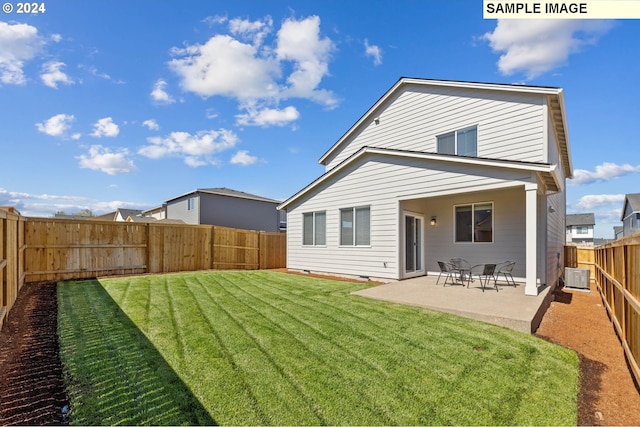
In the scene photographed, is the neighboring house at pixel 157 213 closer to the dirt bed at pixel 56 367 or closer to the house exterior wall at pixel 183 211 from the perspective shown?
the house exterior wall at pixel 183 211

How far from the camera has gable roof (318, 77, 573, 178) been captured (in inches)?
336

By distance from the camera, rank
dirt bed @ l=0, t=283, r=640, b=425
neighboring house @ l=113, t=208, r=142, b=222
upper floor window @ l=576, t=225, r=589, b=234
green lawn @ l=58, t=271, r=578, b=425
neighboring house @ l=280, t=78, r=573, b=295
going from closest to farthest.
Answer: green lawn @ l=58, t=271, r=578, b=425 → dirt bed @ l=0, t=283, r=640, b=425 → neighboring house @ l=280, t=78, r=573, b=295 → neighboring house @ l=113, t=208, r=142, b=222 → upper floor window @ l=576, t=225, r=589, b=234

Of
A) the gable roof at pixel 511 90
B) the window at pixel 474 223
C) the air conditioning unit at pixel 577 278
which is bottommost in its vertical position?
the air conditioning unit at pixel 577 278

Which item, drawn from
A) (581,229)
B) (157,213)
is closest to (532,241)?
(157,213)

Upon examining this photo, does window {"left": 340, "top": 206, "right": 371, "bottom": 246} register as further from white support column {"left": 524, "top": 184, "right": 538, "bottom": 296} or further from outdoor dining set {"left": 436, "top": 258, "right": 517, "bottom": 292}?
white support column {"left": 524, "top": 184, "right": 538, "bottom": 296}

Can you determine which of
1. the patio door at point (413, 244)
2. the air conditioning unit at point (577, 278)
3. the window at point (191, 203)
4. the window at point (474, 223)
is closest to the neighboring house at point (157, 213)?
the window at point (191, 203)

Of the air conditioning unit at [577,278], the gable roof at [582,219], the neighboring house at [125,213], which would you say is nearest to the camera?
the air conditioning unit at [577,278]

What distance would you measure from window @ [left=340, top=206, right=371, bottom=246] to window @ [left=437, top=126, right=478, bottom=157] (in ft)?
11.7

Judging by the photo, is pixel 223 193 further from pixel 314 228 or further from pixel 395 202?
pixel 395 202

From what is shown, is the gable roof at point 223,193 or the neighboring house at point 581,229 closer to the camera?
the gable roof at point 223,193

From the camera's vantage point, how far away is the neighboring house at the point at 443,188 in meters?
8.34

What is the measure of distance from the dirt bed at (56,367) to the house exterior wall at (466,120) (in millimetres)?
4726

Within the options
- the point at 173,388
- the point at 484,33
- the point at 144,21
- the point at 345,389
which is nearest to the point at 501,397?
the point at 345,389

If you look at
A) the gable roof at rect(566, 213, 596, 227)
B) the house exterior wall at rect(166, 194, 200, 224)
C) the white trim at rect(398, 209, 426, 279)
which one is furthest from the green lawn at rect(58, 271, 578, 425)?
the gable roof at rect(566, 213, 596, 227)
